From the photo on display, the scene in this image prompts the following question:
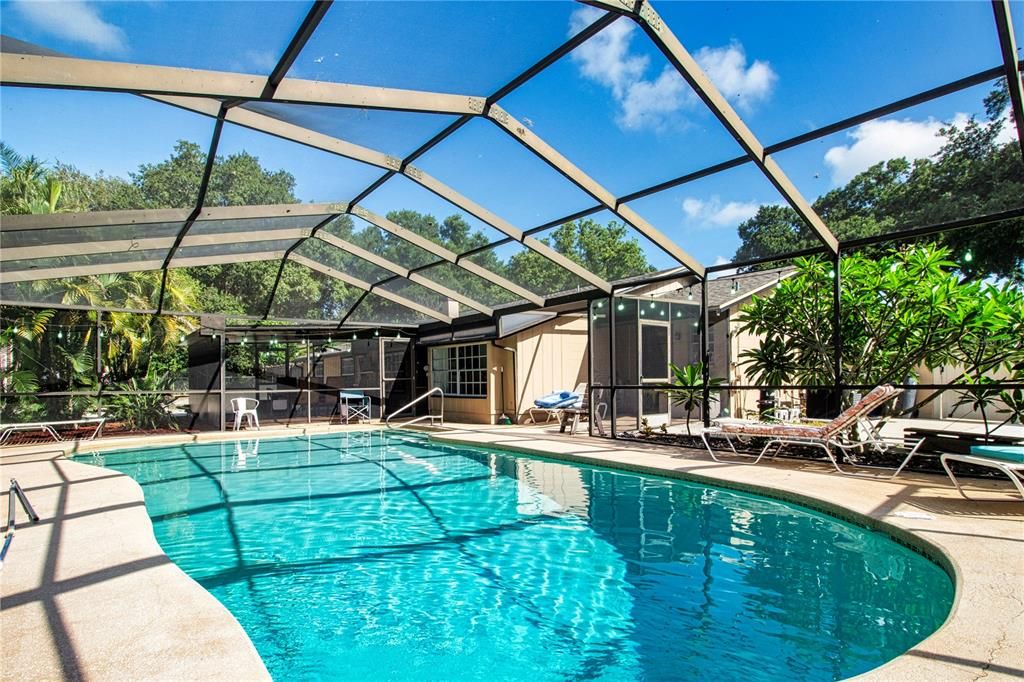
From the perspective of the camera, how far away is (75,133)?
5.79 m

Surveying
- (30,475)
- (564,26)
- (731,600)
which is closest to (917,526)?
(731,600)

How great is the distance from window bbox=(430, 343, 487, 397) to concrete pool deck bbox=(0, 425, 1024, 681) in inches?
302

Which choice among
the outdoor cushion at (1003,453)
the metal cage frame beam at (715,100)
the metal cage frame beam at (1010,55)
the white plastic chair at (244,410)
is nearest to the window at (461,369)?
the white plastic chair at (244,410)

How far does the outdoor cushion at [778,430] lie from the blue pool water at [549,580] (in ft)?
4.80

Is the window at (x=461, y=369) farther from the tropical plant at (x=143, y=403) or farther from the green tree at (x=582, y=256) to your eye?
the tropical plant at (x=143, y=403)

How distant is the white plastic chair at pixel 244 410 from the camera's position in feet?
42.5

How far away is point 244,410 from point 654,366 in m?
9.22

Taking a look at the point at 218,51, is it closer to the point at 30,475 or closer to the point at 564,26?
the point at 564,26

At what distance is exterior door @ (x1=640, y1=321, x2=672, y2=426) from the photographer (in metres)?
11.9

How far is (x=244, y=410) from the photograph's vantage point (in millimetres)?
13062

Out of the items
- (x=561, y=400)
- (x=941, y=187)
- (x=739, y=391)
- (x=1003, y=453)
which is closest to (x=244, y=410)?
(x=561, y=400)

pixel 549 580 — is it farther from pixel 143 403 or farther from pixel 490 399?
pixel 143 403

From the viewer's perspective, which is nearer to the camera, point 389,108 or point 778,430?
point 389,108

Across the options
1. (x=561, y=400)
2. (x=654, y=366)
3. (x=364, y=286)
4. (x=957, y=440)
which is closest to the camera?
(x=957, y=440)
